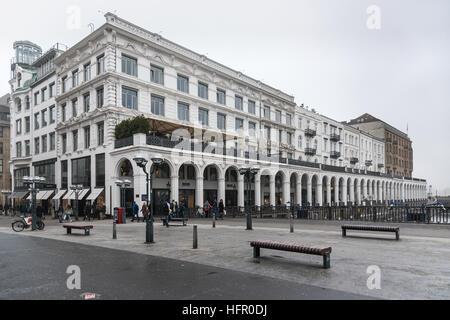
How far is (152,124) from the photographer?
29.0m

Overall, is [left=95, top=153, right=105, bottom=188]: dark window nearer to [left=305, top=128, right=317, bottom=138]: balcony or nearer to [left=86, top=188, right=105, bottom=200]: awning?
[left=86, top=188, right=105, bottom=200]: awning

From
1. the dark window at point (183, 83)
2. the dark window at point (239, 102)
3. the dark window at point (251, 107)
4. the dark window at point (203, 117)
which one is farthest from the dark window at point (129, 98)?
the dark window at point (251, 107)

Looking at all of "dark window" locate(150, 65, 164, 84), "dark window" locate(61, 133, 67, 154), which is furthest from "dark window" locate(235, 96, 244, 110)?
"dark window" locate(61, 133, 67, 154)

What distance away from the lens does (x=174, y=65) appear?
34406mm

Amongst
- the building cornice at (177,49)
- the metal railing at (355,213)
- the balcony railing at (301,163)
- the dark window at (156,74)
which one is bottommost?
the metal railing at (355,213)

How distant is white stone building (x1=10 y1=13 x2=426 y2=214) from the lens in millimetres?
29312

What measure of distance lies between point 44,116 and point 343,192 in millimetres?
46671

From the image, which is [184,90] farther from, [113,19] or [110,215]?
[110,215]

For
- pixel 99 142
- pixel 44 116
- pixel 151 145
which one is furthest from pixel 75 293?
pixel 44 116

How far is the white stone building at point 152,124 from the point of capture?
29312 mm

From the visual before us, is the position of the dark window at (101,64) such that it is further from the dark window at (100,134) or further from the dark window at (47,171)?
the dark window at (47,171)

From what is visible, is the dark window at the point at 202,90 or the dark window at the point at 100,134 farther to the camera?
the dark window at the point at 202,90

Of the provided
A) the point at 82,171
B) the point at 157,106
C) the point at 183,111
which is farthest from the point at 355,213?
the point at 82,171

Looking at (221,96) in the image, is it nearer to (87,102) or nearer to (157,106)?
(157,106)
